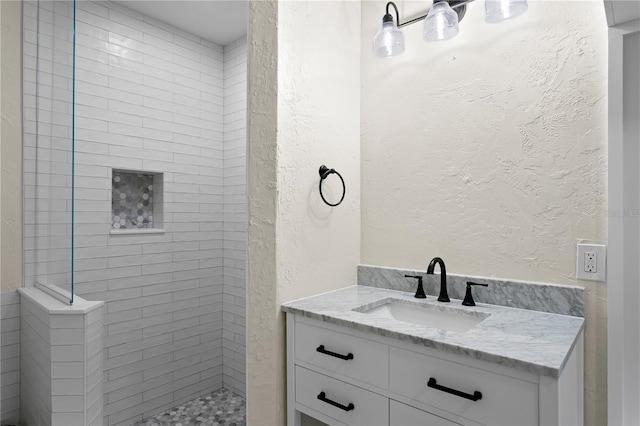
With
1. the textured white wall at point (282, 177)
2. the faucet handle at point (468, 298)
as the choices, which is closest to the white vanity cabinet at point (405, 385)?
the textured white wall at point (282, 177)

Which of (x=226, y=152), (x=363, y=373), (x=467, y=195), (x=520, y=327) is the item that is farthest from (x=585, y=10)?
(x=226, y=152)

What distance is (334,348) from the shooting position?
133cm

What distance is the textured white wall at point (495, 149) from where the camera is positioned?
4.32ft

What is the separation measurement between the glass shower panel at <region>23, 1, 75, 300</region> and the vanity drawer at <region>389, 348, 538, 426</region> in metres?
1.74

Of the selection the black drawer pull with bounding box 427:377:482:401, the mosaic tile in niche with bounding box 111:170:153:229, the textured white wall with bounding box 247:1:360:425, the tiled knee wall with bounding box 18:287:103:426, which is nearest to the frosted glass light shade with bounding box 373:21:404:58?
the textured white wall with bounding box 247:1:360:425

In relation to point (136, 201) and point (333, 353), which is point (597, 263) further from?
point (136, 201)

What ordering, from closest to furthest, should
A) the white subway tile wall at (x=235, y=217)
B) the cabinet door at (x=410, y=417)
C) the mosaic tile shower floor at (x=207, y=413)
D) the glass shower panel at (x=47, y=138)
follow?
the cabinet door at (x=410, y=417)
the glass shower panel at (x=47, y=138)
the mosaic tile shower floor at (x=207, y=413)
the white subway tile wall at (x=235, y=217)

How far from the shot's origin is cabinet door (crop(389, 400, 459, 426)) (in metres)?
1.09

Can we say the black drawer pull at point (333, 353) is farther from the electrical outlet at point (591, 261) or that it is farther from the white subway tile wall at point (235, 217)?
the white subway tile wall at point (235, 217)

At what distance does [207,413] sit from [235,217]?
4.68 feet

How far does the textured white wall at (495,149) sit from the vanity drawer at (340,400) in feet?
2.21

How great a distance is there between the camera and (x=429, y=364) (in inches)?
43.6

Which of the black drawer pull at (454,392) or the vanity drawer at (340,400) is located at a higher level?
the black drawer pull at (454,392)

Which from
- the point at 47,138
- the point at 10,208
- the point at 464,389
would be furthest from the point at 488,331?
the point at 10,208
